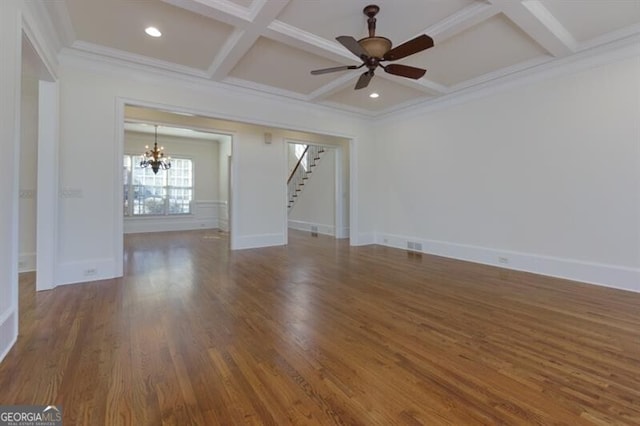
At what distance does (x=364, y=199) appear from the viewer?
6.99 metres

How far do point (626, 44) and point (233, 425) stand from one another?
18.1 ft

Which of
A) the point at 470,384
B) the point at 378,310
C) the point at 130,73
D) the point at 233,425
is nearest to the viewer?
the point at 233,425

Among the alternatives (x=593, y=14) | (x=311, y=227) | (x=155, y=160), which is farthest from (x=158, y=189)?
(x=593, y=14)

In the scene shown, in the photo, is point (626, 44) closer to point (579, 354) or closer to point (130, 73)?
point (579, 354)

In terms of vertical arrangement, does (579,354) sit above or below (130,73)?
below

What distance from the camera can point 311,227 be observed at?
9188mm

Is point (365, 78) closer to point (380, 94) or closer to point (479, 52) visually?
point (479, 52)

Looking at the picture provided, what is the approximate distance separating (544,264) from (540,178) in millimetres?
1239

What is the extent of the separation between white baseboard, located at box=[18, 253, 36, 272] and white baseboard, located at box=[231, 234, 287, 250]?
3.03m

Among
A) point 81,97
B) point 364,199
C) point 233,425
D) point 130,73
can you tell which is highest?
point 130,73

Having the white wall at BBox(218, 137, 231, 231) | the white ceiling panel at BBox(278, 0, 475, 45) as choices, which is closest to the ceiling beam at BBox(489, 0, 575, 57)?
the white ceiling panel at BBox(278, 0, 475, 45)

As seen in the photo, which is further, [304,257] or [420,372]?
[304,257]

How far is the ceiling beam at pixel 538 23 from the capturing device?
2.93 m

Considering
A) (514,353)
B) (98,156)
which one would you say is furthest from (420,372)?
(98,156)
